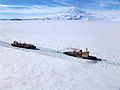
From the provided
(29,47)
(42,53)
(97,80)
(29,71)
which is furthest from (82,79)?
(29,47)

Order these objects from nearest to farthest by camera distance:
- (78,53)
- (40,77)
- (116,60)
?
(40,77)
(116,60)
(78,53)

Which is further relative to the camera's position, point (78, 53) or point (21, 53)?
point (21, 53)

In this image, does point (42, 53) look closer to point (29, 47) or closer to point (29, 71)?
point (29, 47)

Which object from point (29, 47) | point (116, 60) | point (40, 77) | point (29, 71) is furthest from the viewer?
point (29, 47)

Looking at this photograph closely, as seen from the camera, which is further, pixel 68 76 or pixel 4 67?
pixel 4 67

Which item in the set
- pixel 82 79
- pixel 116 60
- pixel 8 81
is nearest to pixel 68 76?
pixel 82 79

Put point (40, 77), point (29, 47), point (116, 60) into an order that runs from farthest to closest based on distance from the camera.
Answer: point (29, 47) < point (116, 60) < point (40, 77)

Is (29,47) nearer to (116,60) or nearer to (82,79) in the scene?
(116,60)

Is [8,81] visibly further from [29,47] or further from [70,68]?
[29,47]

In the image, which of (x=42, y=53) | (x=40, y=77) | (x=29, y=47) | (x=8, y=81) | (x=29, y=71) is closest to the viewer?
(x=8, y=81)
